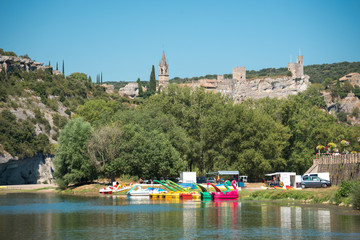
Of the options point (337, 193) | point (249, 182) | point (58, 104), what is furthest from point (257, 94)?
point (337, 193)

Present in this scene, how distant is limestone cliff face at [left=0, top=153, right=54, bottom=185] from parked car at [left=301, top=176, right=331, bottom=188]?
185 feet

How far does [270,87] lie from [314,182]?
14223cm

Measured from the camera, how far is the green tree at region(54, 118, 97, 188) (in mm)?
61719

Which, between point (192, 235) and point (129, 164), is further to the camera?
point (129, 164)

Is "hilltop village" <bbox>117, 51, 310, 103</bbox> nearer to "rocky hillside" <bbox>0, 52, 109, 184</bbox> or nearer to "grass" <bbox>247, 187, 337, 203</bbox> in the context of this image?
"rocky hillside" <bbox>0, 52, 109, 184</bbox>

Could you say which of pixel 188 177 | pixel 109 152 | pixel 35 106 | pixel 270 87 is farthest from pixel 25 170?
pixel 270 87

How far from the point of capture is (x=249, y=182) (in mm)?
69375

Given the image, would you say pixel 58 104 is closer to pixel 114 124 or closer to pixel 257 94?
pixel 114 124

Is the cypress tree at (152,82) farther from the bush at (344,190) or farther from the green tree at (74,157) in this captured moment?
the bush at (344,190)

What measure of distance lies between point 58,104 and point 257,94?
Result: 8869 cm

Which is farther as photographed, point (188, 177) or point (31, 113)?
point (31, 113)

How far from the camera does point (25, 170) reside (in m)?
93.2

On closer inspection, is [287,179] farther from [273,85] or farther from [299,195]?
[273,85]

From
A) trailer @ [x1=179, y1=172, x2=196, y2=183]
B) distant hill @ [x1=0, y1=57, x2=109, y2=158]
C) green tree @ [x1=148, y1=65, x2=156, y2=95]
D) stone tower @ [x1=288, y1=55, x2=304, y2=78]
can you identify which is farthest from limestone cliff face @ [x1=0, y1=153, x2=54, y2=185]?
stone tower @ [x1=288, y1=55, x2=304, y2=78]
